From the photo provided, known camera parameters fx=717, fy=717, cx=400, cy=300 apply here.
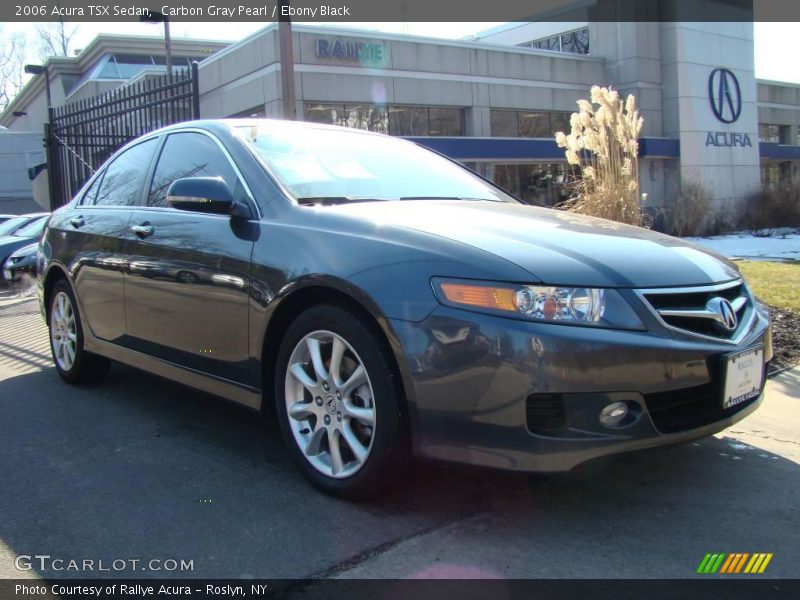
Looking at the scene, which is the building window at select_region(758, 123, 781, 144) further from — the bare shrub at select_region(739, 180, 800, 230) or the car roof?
the car roof

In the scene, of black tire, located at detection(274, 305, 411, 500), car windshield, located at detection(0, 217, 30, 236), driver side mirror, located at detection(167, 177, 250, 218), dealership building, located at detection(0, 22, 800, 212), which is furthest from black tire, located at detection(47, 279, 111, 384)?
dealership building, located at detection(0, 22, 800, 212)

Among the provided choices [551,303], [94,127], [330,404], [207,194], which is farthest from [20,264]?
[551,303]

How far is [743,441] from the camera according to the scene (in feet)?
12.5

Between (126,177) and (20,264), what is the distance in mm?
8905

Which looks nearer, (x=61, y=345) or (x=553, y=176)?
(x=61, y=345)

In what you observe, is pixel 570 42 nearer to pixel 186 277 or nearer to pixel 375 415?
pixel 186 277

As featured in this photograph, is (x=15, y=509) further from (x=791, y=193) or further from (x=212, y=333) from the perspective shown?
(x=791, y=193)

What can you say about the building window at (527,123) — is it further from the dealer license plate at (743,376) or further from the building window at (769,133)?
the dealer license plate at (743,376)

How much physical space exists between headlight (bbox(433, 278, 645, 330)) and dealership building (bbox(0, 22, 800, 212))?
52.2 ft

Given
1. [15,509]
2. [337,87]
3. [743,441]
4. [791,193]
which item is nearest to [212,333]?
[15,509]

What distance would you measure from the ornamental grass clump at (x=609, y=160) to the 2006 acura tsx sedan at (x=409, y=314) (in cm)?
530

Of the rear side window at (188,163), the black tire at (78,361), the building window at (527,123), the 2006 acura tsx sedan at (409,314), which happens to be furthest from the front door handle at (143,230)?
the building window at (527,123)

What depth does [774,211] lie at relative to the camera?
24188 mm

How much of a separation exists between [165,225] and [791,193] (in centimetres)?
2496
